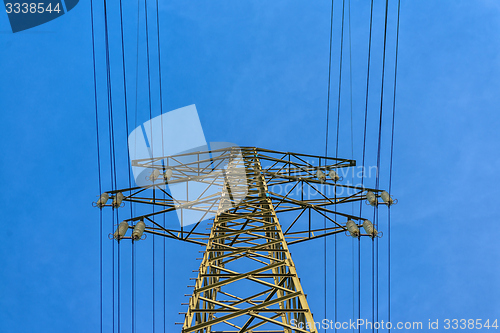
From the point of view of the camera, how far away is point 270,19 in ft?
153

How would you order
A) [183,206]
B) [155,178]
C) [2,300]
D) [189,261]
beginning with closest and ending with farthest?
1. [183,206]
2. [155,178]
3. [2,300]
4. [189,261]

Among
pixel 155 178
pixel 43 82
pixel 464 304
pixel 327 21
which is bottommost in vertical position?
pixel 464 304

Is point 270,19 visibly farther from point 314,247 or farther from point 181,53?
point 314,247

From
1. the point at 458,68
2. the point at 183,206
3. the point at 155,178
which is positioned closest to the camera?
the point at 183,206

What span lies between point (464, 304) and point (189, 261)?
Answer: 1073 inches

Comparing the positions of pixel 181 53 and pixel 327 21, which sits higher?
pixel 327 21

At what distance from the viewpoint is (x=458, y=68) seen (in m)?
44.9

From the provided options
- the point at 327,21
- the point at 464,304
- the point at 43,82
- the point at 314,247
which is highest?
the point at 327,21

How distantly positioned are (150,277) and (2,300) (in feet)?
44.2

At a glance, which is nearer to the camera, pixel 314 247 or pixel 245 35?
pixel 314 247

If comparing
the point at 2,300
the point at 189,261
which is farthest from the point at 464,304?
the point at 2,300

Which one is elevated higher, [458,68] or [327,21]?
[327,21]

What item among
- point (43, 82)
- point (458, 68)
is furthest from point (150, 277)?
point (458, 68)

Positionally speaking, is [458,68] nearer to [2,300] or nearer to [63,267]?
[63,267]
